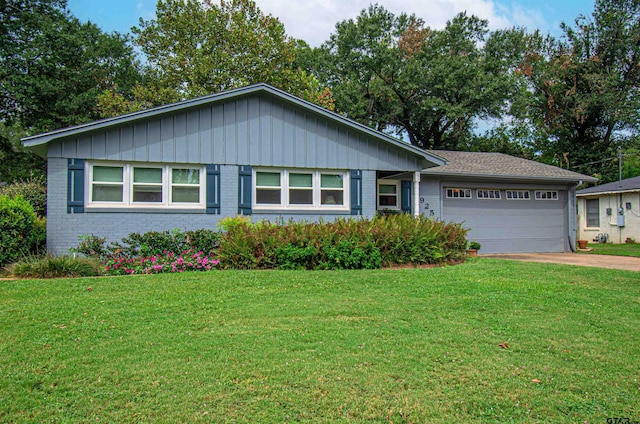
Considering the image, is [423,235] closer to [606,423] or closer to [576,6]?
[606,423]

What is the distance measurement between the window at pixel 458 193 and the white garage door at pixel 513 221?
10 cm

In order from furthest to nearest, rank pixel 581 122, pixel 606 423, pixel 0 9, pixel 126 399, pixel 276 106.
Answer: pixel 581 122 < pixel 0 9 < pixel 276 106 < pixel 126 399 < pixel 606 423

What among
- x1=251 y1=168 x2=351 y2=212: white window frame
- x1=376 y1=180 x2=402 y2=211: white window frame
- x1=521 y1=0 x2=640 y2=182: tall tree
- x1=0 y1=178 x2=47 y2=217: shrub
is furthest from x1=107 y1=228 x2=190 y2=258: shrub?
x1=521 y1=0 x2=640 y2=182: tall tree

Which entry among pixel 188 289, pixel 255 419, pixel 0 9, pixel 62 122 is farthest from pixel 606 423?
pixel 0 9

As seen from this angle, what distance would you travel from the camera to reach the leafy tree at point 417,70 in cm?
2764

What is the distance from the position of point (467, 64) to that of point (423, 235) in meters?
21.2

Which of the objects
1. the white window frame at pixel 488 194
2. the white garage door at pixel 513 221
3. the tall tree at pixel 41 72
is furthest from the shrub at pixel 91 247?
the tall tree at pixel 41 72

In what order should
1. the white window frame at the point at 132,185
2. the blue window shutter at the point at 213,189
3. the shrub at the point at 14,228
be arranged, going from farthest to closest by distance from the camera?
the blue window shutter at the point at 213,189 → the white window frame at the point at 132,185 → the shrub at the point at 14,228

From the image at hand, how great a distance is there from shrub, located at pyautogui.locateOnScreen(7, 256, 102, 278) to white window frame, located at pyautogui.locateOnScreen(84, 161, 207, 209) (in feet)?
7.33

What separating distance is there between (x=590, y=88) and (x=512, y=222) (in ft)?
62.9

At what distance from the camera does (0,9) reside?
23.7 m

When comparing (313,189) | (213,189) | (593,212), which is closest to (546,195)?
(593,212)

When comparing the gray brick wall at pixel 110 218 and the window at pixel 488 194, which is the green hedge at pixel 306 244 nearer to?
the gray brick wall at pixel 110 218

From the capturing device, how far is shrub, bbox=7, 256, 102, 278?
8570 mm
